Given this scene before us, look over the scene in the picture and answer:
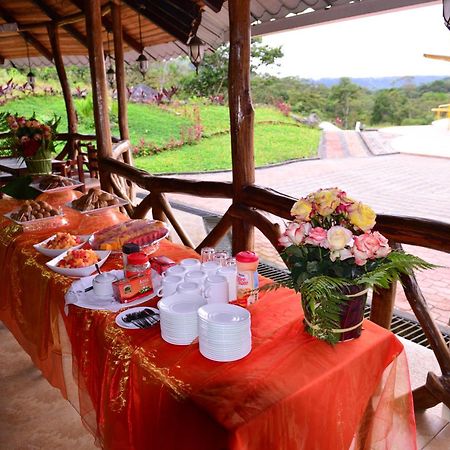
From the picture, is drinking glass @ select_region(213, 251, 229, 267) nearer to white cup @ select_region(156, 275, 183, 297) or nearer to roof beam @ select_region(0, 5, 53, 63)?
white cup @ select_region(156, 275, 183, 297)

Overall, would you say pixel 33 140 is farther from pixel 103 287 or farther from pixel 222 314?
pixel 222 314

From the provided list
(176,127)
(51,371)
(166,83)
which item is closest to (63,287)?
(51,371)

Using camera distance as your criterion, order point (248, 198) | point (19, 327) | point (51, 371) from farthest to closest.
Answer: point (248, 198)
point (19, 327)
point (51, 371)

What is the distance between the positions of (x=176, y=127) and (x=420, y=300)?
1619 cm

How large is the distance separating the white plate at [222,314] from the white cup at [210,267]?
23 centimetres

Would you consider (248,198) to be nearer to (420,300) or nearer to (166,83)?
(420,300)

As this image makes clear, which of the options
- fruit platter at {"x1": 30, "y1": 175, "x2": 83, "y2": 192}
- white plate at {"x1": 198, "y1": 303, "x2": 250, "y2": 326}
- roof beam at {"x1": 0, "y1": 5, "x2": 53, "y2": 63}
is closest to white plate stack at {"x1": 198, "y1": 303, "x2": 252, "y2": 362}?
white plate at {"x1": 198, "y1": 303, "x2": 250, "y2": 326}

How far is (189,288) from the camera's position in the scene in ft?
4.57

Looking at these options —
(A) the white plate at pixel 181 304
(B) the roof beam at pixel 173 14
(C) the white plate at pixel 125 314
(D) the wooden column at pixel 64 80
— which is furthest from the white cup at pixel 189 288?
(D) the wooden column at pixel 64 80

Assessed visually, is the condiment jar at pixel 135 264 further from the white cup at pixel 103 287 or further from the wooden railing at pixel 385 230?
the wooden railing at pixel 385 230

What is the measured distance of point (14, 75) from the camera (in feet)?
52.5

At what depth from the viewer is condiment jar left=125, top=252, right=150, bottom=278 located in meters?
1.54

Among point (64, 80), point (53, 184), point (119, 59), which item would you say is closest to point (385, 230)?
point (53, 184)

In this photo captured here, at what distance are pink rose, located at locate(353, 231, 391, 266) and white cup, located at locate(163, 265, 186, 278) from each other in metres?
0.63
